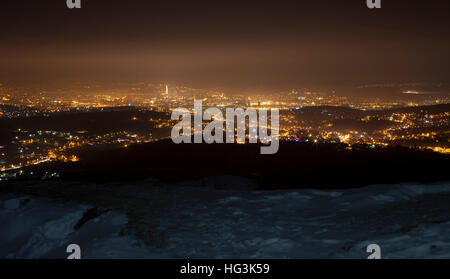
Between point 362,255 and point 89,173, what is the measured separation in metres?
15.3

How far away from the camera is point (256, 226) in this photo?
6.23m

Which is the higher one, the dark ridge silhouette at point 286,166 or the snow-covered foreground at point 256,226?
the snow-covered foreground at point 256,226

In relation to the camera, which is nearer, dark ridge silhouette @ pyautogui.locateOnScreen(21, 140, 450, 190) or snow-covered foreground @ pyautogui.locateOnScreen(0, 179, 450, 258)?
snow-covered foreground @ pyautogui.locateOnScreen(0, 179, 450, 258)

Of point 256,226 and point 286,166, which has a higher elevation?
point 256,226

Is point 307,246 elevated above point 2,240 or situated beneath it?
elevated above

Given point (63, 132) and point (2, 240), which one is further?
point (63, 132)

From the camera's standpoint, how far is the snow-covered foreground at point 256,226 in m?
4.98

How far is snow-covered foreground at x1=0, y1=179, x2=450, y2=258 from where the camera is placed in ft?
16.3

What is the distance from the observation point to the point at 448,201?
6898 millimetres

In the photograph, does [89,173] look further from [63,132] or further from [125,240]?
[63,132]

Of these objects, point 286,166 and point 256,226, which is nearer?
point 256,226

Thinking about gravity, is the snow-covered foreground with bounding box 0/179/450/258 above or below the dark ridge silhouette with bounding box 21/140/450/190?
above
